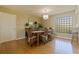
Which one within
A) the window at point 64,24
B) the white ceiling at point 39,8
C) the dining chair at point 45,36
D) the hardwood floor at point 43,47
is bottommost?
the hardwood floor at point 43,47

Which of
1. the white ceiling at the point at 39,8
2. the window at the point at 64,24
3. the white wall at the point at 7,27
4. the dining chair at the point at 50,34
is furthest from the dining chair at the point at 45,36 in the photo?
the white wall at the point at 7,27

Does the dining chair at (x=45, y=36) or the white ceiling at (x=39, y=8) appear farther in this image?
the dining chair at (x=45, y=36)

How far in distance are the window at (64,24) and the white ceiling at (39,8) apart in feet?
0.81

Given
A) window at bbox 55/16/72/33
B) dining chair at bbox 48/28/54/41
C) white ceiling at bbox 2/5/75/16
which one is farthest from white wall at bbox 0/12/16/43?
window at bbox 55/16/72/33

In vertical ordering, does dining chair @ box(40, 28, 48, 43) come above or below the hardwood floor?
above

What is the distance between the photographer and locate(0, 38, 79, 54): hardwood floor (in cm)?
288

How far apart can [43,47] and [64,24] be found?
37.9 inches

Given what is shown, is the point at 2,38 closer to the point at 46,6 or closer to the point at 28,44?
the point at 28,44

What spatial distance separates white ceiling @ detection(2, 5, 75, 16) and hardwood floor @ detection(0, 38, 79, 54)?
2.91 feet

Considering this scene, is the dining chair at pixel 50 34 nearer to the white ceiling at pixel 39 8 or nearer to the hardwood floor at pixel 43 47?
the hardwood floor at pixel 43 47

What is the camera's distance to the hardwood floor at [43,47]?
2.88 metres

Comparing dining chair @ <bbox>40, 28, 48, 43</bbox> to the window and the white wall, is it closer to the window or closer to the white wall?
the window

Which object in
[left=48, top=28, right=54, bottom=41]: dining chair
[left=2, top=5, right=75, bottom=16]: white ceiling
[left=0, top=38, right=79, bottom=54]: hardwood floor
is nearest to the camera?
[left=2, top=5, right=75, bottom=16]: white ceiling
